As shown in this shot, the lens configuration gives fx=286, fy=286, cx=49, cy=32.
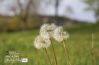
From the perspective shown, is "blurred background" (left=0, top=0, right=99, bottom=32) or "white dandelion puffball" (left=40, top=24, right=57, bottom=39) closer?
"white dandelion puffball" (left=40, top=24, right=57, bottom=39)

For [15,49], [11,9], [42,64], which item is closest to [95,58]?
[42,64]

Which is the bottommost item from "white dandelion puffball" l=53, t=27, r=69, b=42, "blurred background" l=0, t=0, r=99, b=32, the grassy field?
the grassy field

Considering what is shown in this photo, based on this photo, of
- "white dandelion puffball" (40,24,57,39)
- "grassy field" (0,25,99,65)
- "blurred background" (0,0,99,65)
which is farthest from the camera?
"blurred background" (0,0,99,65)

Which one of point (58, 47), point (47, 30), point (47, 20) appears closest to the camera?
point (47, 30)

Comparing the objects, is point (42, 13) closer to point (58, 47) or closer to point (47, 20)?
point (47, 20)

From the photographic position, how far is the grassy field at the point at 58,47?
111cm

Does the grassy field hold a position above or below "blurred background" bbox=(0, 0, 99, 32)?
below

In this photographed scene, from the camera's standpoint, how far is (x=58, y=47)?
115cm

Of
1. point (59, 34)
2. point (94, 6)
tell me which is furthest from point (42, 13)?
point (59, 34)

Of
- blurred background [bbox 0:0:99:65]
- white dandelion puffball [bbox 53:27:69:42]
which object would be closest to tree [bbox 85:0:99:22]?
blurred background [bbox 0:0:99:65]

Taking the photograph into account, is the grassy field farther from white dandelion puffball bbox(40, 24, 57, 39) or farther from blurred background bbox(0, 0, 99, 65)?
white dandelion puffball bbox(40, 24, 57, 39)

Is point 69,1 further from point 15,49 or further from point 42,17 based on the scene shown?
point 15,49

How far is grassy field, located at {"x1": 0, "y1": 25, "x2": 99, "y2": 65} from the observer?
111 cm

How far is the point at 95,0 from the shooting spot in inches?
57.7
